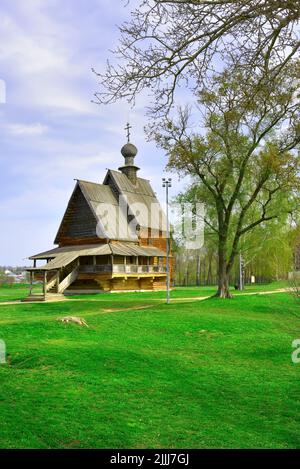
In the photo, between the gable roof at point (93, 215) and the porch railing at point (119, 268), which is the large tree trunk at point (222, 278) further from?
the gable roof at point (93, 215)

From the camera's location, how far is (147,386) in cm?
1000

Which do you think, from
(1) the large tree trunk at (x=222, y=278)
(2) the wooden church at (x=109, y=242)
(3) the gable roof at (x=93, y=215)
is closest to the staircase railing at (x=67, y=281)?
(2) the wooden church at (x=109, y=242)

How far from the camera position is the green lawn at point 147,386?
7293 millimetres

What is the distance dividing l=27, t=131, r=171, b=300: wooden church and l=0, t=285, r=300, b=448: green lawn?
1806cm

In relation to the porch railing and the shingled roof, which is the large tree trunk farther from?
the shingled roof

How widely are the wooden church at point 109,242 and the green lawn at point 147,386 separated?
Result: 18.1m

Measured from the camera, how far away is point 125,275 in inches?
1443

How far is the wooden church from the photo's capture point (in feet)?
119

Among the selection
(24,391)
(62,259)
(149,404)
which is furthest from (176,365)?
(62,259)

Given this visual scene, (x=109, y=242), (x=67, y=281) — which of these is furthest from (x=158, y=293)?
(x=67, y=281)

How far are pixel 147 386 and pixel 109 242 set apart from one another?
28430 mm

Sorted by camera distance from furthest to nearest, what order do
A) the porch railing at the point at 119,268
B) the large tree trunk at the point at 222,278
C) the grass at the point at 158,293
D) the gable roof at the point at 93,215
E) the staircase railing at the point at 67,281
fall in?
the gable roof at the point at 93,215
the porch railing at the point at 119,268
the staircase railing at the point at 67,281
the grass at the point at 158,293
the large tree trunk at the point at 222,278
